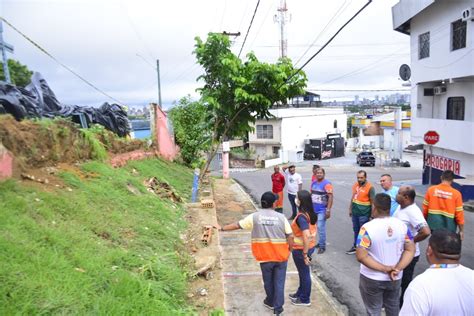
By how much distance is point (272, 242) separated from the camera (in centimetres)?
450

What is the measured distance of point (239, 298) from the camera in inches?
205

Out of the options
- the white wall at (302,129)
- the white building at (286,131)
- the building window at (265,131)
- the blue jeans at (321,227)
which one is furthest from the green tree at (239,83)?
the building window at (265,131)

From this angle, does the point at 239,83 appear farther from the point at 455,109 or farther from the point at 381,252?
the point at 455,109

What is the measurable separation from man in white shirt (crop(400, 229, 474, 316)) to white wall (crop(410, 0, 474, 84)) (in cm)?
1499

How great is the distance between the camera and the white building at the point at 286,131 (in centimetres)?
4266

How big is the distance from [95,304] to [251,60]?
970 centimetres

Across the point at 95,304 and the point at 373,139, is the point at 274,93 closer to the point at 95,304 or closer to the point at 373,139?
the point at 95,304

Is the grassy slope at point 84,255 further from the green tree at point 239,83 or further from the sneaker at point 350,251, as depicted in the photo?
the green tree at point 239,83

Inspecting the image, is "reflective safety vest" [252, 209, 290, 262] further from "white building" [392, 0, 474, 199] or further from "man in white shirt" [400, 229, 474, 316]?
"white building" [392, 0, 474, 199]

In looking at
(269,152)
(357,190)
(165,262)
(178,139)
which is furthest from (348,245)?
(269,152)

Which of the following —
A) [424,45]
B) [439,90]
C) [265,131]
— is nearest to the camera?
[439,90]

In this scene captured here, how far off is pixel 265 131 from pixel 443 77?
2771cm

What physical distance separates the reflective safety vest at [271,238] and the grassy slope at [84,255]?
116 cm

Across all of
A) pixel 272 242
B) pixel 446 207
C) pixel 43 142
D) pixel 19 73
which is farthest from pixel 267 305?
pixel 19 73
